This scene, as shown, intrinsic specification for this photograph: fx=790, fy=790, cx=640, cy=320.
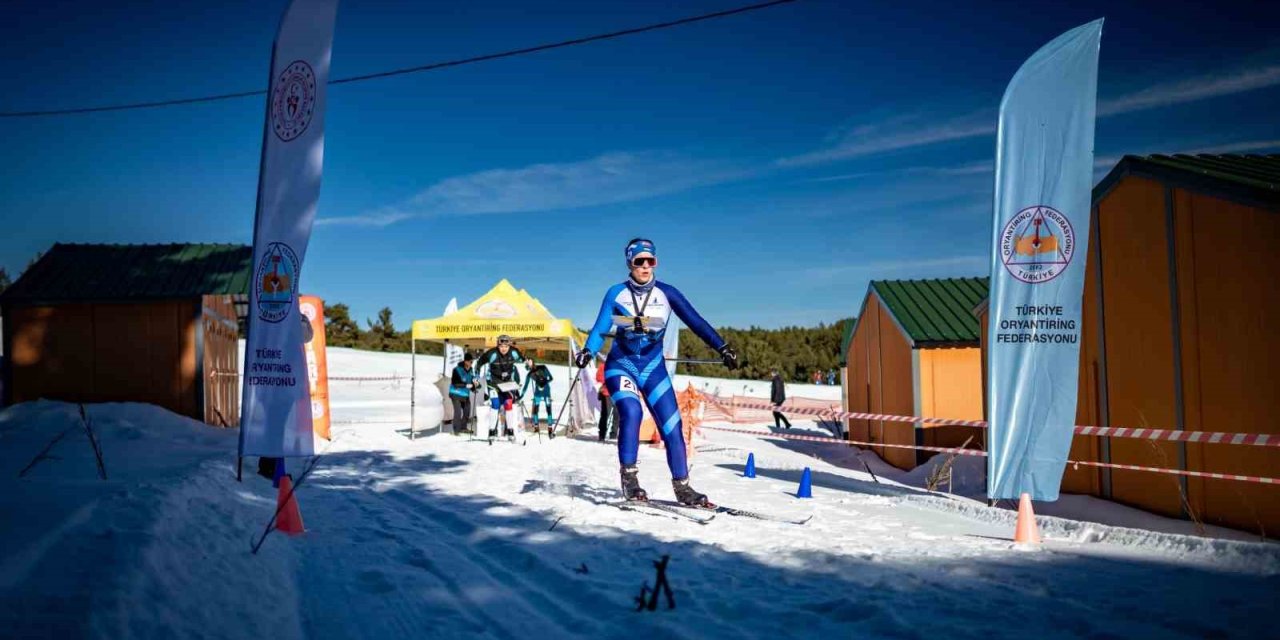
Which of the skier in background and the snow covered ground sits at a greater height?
the skier in background

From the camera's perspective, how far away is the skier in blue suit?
22.3 ft

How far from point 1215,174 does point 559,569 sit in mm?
6123

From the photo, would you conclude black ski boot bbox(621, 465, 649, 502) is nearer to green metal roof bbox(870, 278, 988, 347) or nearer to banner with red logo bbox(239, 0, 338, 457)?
banner with red logo bbox(239, 0, 338, 457)

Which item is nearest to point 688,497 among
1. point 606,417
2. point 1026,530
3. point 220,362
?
point 1026,530

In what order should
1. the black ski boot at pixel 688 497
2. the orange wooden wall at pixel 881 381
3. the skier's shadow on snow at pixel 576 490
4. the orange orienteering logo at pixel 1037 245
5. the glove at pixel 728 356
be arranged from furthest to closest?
the orange wooden wall at pixel 881 381 < the skier's shadow on snow at pixel 576 490 < the glove at pixel 728 356 < the black ski boot at pixel 688 497 < the orange orienteering logo at pixel 1037 245

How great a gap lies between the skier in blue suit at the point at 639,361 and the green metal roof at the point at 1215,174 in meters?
4.14

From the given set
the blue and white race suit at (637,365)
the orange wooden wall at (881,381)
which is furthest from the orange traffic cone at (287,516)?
the orange wooden wall at (881,381)

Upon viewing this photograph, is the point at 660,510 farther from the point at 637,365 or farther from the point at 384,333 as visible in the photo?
the point at 384,333

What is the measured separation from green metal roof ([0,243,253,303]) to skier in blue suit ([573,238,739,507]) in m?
9.62

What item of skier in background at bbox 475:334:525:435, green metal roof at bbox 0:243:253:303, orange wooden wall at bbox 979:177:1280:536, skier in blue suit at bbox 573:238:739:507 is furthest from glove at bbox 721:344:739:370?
green metal roof at bbox 0:243:253:303

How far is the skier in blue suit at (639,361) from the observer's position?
6785mm

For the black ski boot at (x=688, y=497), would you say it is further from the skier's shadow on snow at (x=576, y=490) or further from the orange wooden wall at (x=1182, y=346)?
the orange wooden wall at (x=1182, y=346)

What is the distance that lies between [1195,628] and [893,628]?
116 centimetres

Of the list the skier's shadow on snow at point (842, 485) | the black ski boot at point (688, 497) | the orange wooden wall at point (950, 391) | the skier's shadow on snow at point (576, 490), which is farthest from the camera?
the orange wooden wall at point (950, 391)
